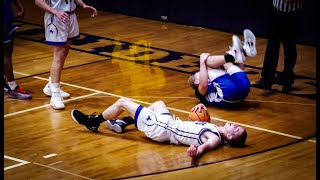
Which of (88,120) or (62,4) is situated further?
(62,4)

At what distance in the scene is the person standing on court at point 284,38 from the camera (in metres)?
8.38

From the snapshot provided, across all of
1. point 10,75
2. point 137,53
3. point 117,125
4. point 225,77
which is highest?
point 225,77

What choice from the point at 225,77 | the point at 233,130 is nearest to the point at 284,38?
the point at 225,77

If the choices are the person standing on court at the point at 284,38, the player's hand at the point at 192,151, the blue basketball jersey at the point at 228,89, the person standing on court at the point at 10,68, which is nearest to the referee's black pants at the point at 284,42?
the person standing on court at the point at 284,38

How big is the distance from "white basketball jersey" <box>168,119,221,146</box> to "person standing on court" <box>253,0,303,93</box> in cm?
215

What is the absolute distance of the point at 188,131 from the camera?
6566 millimetres

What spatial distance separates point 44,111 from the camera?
25.2ft

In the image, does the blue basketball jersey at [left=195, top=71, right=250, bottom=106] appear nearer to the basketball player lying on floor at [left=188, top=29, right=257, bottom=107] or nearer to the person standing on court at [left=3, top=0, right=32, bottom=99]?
the basketball player lying on floor at [left=188, top=29, right=257, bottom=107]

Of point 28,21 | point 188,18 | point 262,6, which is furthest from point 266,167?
point 28,21

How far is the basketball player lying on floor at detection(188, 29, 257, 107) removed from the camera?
7.62m

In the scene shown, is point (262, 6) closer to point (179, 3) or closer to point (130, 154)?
point (179, 3)

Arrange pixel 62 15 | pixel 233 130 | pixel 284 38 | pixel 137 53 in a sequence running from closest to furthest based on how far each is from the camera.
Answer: pixel 233 130 → pixel 62 15 → pixel 284 38 → pixel 137 53

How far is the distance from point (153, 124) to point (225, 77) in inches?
49.5

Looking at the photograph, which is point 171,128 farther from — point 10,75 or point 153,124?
point 10,75
